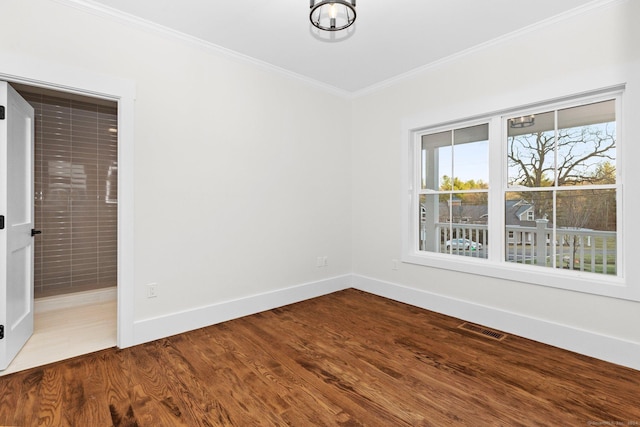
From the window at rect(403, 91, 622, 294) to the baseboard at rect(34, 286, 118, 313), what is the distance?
3.77 m

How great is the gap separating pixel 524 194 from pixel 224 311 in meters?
3.12

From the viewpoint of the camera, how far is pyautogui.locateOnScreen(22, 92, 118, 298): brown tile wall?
3615 millimetres

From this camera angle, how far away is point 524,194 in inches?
116

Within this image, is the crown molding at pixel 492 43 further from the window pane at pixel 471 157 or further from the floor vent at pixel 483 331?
the floor vent at pixel 483 331

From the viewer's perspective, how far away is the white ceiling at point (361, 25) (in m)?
2.43

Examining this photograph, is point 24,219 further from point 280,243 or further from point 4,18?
point 280,243

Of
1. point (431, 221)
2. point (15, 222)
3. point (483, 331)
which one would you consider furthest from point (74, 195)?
point (483, 331)

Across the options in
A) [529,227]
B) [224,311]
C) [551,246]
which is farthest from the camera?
[224,311]

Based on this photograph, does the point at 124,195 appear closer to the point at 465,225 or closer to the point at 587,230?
the point at 465,225

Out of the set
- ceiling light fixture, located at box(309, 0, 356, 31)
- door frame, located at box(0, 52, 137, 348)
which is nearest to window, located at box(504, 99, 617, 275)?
ceiling light fixture, located at box(309, 0, 356, 31)

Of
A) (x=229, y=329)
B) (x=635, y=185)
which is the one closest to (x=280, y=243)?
(x=229, y=329)

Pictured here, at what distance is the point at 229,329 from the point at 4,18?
2.86m

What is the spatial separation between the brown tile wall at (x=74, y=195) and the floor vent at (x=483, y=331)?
4230mm

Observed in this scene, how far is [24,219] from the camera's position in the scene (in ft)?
8.39
